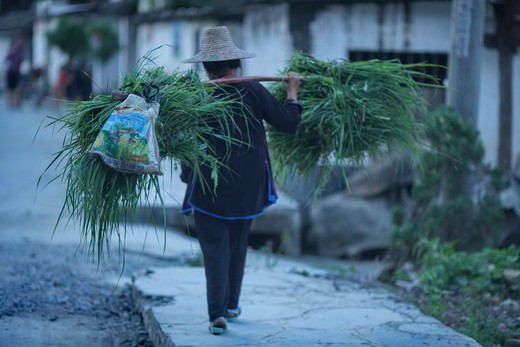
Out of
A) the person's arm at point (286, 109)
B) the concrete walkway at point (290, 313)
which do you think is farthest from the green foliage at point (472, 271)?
the person's arm at point (286, 109)

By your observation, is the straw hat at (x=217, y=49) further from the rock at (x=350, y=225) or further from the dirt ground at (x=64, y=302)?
the rock at (x=350, y=225)

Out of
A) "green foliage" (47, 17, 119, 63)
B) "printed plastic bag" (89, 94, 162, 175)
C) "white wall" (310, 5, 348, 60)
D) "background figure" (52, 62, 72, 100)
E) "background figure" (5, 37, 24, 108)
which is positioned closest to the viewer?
"printed plastic bag" (89, 94, 162, 175)

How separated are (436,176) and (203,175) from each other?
3.10m

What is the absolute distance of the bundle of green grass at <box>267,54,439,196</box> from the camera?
4.23 meters

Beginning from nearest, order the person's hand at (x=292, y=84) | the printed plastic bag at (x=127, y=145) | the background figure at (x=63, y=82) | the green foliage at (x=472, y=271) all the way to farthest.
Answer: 1. the printed plastic bag at (x=127, y=145)
2. the person's hand at (x=292, y=84)
3. the green foliage at (x=472, y=271)
4. the background figure at (x=63, y=82)

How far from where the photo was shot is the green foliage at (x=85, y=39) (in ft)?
74.2

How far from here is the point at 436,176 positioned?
20.6ft

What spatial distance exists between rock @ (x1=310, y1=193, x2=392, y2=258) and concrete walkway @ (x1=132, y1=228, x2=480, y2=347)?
386 cm

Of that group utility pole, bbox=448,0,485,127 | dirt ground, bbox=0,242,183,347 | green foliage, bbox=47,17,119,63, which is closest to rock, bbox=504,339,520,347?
dirt ground, bbox=0,242,183,347

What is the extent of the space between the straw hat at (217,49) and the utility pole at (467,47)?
283 cm

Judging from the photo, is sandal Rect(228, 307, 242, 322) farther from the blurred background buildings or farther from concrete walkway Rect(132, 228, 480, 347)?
the blurred background buildings

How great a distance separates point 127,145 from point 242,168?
2.64 feet

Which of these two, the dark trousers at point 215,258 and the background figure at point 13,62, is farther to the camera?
the background figure at point 13,62

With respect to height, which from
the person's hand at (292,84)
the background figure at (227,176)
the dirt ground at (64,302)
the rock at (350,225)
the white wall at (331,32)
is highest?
the white wall at (331,32)
